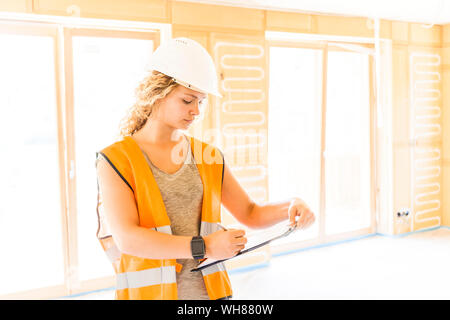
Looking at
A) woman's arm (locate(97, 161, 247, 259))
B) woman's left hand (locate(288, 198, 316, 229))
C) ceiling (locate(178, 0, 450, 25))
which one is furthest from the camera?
ceiling (locate(178, 0, 450, 25))

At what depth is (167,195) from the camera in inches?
36.8

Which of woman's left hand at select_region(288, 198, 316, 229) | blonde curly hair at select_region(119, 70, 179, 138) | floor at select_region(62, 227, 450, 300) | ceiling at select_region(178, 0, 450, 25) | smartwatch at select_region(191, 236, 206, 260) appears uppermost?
ceiling at select_region(178, 0, 450, 25)

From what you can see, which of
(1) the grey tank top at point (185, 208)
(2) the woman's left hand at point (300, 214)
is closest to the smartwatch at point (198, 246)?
(1) the grey tank top at point (185, 208)

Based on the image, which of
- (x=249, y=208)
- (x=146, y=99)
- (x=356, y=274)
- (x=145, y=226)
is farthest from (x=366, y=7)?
(x=145, y=226)

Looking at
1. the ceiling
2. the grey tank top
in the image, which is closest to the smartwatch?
the grey tank top

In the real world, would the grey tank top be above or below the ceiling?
below

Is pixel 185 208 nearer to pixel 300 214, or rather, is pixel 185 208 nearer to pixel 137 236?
pixel 137 236

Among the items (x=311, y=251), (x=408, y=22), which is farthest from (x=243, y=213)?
(x=408, y=22)

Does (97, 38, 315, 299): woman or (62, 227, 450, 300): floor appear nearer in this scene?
(97, 38, 315, 299): woman

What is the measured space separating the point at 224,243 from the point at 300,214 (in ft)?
0.68

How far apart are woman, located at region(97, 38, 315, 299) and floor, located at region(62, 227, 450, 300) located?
2180 mm

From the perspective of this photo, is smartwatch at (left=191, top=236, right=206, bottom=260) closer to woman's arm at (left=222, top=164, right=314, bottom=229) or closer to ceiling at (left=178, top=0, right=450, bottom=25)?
woman's arm at (left=222, top=164, right=314, bottom=229)

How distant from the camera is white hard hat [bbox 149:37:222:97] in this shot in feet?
2.98
